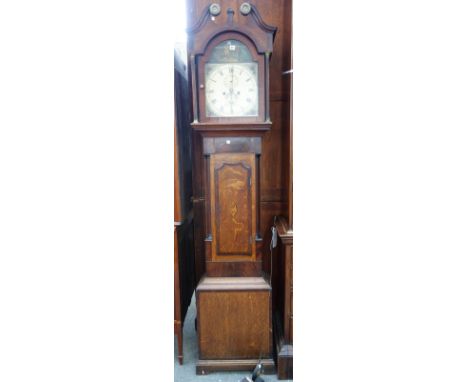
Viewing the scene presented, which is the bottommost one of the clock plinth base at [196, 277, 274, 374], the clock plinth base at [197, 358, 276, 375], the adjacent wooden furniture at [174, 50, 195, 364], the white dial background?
the clock plinth base at [197, 358, 276, 375]

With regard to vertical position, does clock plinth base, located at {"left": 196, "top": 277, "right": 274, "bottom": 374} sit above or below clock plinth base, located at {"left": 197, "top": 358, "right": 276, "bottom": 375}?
above

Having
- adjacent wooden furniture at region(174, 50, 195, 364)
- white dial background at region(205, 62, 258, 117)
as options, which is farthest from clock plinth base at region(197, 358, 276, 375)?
white dial background at region(205, 62, 258, 117)

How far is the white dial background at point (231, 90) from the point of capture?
4.20 feet

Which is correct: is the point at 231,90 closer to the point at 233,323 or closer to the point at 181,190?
the point at 181,190

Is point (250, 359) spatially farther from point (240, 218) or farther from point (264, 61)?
point (264, 61)

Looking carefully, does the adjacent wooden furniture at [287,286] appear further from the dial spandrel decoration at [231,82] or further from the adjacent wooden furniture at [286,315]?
the dial spandrel decoration at [231,82]

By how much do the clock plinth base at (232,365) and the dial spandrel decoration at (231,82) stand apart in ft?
3.60

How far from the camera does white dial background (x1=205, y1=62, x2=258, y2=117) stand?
1.28 metres

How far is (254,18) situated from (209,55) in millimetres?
220

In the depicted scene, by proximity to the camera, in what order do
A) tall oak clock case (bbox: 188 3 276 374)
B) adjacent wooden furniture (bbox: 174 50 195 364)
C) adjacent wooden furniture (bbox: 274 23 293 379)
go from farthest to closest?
adjacent wooden furniture (bbox: 174 50 195 364) < adjacent wooden furniture (bbox: 274 23 293 379) < tall oak clock case (bbox: 188 3 276 374)

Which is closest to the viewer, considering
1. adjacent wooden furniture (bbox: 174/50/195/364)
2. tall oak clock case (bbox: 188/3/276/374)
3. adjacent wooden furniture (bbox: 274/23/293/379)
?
tall oak clock case (bbox: 188/3/276/374)

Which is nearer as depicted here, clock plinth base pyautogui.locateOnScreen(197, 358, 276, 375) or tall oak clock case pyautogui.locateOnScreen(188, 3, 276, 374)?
tall oak clock case pyautogui.locateOnScreen(188, 3, 276, 374)

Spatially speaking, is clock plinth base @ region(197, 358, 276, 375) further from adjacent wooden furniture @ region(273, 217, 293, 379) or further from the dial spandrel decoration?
the dial spandrel decoration

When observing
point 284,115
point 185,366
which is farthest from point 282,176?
point 185,366
